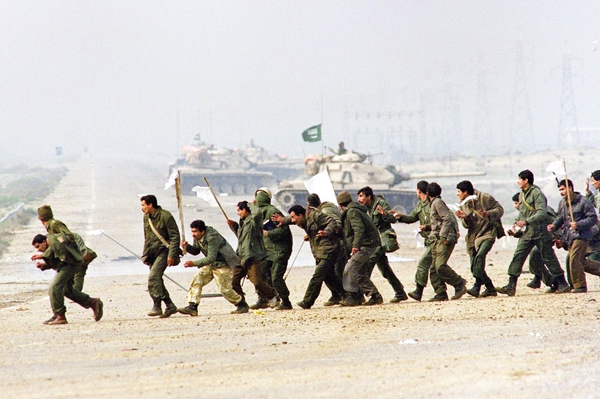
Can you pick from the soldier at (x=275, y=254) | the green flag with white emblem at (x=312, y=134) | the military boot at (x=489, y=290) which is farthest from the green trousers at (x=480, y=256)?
the green flag with white emblem at (x=312, y=134)

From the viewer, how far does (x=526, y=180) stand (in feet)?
42.2

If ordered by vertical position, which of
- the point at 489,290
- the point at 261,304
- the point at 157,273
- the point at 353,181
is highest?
the point at 157,273

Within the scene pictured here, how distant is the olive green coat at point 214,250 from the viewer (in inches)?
478

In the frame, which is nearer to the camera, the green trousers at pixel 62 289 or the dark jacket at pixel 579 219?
the green trousers at pixel 62 289

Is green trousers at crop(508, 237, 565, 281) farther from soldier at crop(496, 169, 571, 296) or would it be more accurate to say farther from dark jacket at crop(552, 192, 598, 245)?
dark jacket at crop(552, 192, 598, 245)

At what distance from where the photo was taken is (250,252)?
1248 centimetres

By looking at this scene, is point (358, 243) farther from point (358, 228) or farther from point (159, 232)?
point (159, 232)

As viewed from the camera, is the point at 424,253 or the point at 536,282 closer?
the point at 424,253

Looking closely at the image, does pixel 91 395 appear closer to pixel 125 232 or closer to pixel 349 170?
pixel 125 232

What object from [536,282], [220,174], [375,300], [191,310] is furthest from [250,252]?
[220,174]

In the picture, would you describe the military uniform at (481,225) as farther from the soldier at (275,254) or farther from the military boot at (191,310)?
the military boot at (191,310)

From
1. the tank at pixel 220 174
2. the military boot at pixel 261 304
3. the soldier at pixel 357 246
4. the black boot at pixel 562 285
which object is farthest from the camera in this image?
the tank at pixel 220 174

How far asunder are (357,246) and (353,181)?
2641 cm

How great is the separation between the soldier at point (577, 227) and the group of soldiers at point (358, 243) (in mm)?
12
